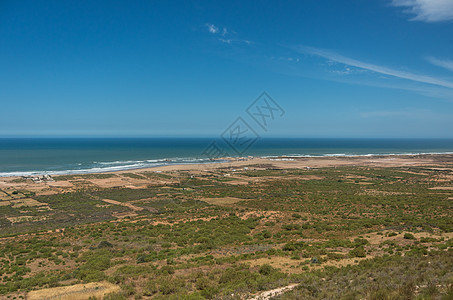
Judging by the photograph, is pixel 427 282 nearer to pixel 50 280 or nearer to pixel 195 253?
pixel 195 253

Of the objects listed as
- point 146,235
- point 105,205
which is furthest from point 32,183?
point 146,235

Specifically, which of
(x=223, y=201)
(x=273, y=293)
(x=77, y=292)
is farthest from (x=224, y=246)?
(x=223, y=201)

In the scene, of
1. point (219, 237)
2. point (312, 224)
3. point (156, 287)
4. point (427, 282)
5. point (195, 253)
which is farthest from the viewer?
point (312, 224)

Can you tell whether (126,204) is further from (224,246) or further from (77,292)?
(77,292)

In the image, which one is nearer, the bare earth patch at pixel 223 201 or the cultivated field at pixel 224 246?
the cultivated field at pixel 224 246

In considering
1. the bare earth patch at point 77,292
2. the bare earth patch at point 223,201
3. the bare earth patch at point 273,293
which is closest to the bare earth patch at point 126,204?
the bare earth patch at point 223,201

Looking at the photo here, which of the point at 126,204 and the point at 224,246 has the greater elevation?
the point at 224,246

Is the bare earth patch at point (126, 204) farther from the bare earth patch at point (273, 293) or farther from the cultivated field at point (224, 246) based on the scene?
the bare earth patch at point (273, 293)

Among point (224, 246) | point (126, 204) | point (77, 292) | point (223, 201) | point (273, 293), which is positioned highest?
point (273, 293)
